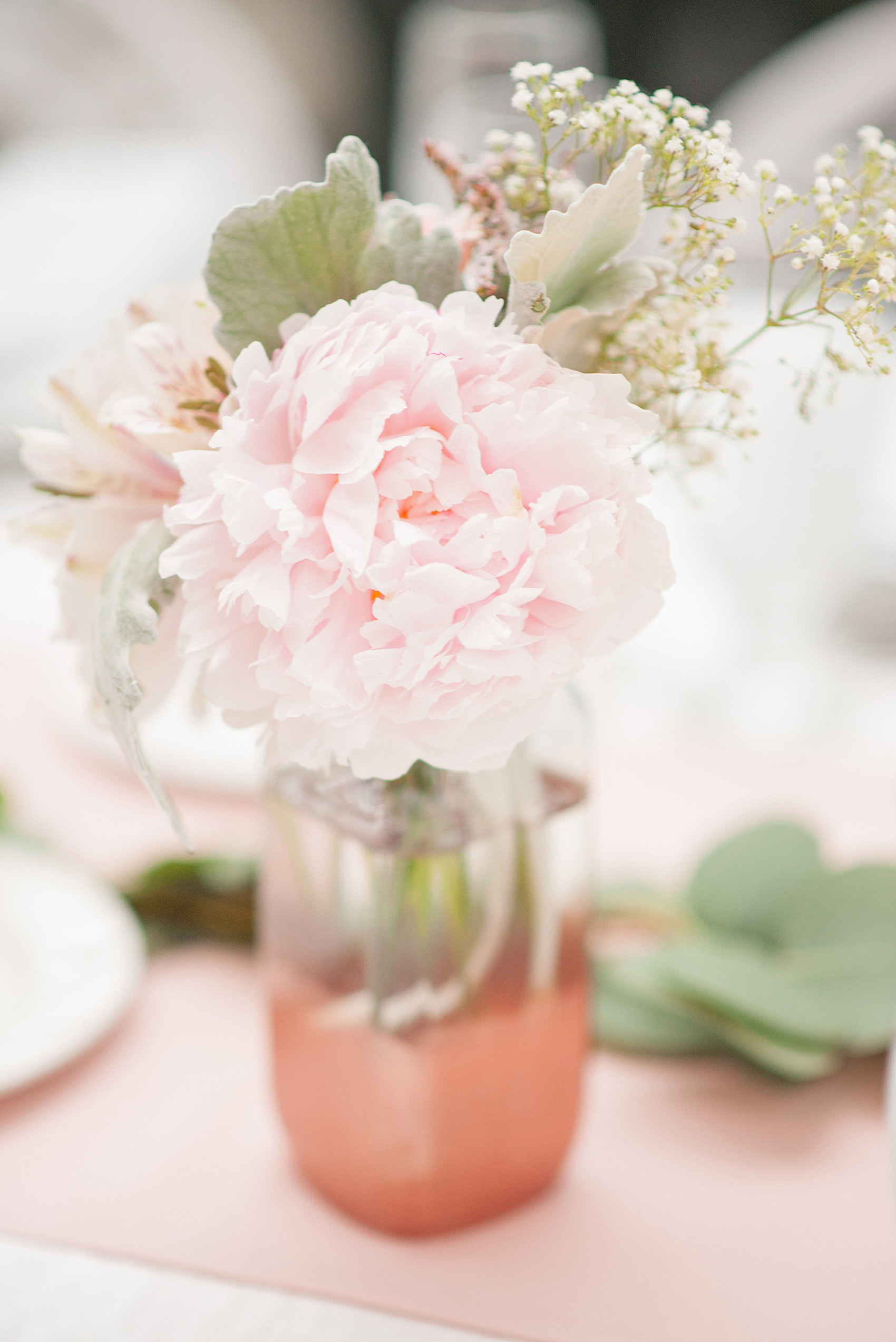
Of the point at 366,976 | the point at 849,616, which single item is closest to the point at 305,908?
the point at 366,976

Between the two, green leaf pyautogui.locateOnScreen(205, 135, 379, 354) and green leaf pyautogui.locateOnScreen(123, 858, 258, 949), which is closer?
green leaf pyautogui.locateOnScreen(205, 135, 379, 354)

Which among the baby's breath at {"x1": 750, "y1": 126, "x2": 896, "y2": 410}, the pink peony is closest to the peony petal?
the pink peony

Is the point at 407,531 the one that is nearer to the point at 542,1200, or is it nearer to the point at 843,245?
the point at 843,245

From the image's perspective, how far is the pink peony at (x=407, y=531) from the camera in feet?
0.80

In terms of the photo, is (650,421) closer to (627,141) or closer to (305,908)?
(627,141)

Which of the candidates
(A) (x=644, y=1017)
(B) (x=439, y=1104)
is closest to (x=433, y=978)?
(B) (x=439, y=1104)

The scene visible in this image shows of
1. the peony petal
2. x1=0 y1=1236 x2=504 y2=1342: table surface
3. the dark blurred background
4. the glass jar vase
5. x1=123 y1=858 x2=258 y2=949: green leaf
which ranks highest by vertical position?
the peony petal

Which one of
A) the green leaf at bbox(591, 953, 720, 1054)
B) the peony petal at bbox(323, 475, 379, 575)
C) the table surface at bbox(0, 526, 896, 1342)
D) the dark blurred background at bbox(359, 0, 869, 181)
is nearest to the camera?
the peony petal at bbox(323, 475, 379, 575)

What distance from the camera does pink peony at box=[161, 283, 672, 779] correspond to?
24cm

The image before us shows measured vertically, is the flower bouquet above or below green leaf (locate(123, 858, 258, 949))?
above

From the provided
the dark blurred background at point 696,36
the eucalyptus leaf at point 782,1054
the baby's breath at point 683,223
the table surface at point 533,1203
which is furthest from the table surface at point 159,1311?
the dark blurred background at point 696,36

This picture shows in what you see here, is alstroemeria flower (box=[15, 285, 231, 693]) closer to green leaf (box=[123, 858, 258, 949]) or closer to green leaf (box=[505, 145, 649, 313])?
green leaf (box=[505, 145, 649, 313])

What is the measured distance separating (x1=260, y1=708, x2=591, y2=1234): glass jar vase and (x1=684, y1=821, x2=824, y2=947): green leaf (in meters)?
0.13

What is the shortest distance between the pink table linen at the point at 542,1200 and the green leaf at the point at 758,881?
0.06m
